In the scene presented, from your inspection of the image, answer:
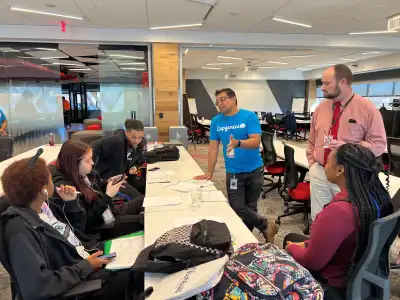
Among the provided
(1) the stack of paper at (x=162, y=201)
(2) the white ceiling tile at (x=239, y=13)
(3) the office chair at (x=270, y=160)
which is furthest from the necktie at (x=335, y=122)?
(2) the white ceiling tile at (x=239, y=13)

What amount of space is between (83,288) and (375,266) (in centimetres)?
130

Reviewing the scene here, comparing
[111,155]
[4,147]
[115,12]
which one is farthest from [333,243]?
[115,12]

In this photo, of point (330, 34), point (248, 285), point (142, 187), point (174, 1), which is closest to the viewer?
point (248, 285)

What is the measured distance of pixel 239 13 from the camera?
5.35m

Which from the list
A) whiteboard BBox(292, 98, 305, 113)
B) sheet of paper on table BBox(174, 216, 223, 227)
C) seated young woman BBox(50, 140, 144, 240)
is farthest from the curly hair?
whiteboard BBox(292, 98, 305, 113)

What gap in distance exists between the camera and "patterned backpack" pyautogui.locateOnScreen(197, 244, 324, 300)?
42.0 inches

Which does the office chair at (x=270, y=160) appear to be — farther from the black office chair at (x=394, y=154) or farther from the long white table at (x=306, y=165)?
the black office chair at (x=394, y=154)

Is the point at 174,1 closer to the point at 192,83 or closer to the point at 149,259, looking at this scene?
the point at 149,259

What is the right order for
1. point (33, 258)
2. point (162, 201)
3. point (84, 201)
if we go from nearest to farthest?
1. point (33, 258)
2. point (84, 201)
3. point (162, 201)

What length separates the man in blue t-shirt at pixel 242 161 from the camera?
273cm

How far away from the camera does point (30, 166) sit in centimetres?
135

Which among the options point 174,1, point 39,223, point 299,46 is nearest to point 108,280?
point 39,223

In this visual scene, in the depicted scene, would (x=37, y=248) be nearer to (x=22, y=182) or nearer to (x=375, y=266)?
(x=22, y=182)

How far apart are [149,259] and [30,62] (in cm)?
771
